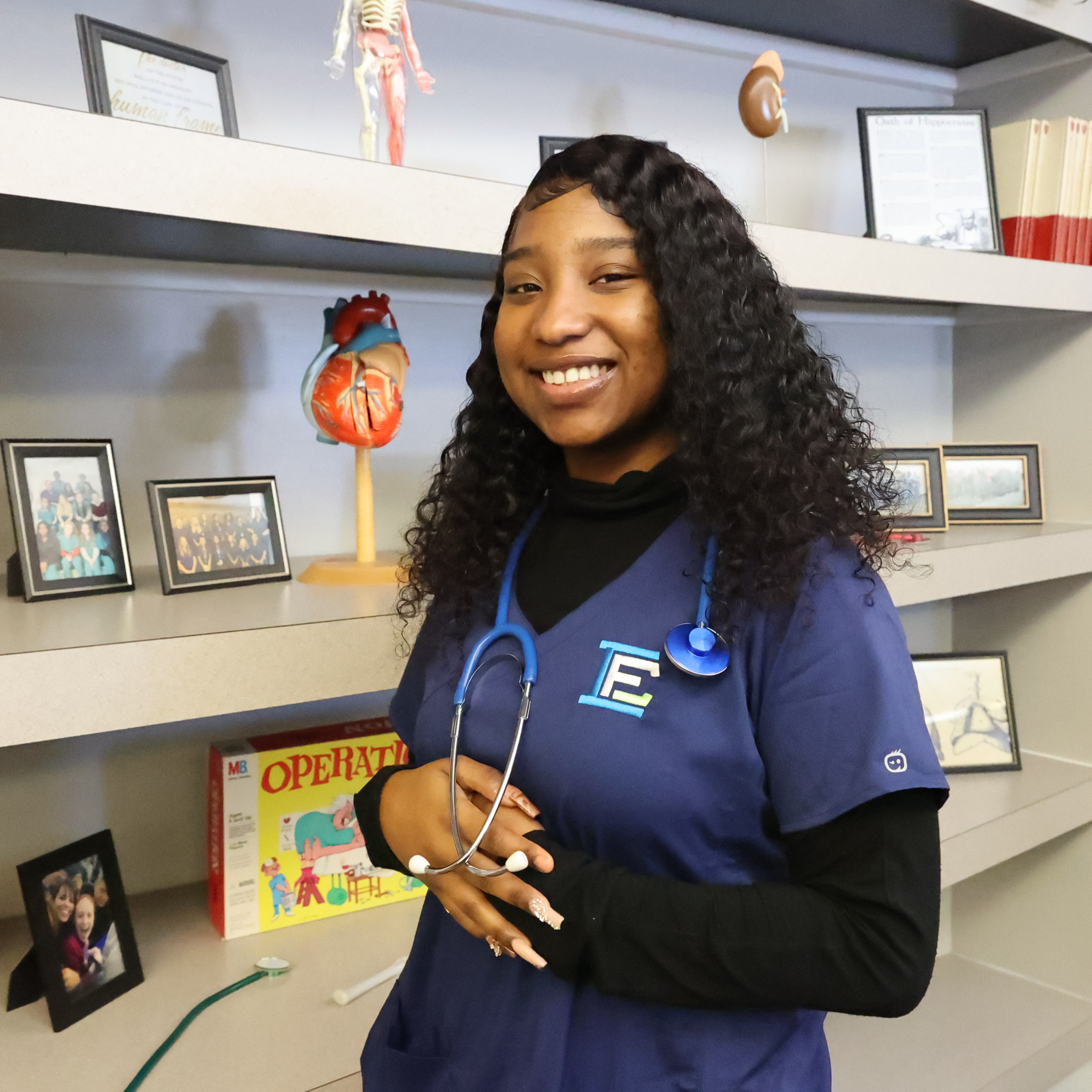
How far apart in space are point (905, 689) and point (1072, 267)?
1424mm

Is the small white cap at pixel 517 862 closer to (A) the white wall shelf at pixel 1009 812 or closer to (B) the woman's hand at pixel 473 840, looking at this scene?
(B) the woman's hand at pixel 473 840

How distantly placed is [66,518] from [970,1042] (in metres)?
1.74

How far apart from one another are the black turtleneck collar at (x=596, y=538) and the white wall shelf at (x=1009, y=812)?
1.06 m

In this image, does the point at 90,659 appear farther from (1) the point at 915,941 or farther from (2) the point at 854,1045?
(2) the point at 854,1045

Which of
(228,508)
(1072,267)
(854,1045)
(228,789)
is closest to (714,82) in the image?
(1072,267)

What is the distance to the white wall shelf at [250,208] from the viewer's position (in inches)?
37.0

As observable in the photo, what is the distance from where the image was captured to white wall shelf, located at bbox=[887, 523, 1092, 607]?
160 centimetres

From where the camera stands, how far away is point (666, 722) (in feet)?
2.48

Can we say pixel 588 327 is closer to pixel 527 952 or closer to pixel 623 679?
pixel 623 679

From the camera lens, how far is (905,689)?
732 millimetres

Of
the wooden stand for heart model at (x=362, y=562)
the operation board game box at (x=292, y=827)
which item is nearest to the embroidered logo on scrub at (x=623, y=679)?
the wooden stand for heart model at (x=362, y=562)

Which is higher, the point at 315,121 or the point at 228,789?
the point at 315,121

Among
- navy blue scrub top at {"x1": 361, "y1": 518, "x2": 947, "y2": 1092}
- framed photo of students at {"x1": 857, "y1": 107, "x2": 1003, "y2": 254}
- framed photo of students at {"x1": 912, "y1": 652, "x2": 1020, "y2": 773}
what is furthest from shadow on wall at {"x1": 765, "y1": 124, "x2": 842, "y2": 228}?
navy blue scrub top at {"x1": 361, "y1": 518, "x2": 947, "y2": 1092}

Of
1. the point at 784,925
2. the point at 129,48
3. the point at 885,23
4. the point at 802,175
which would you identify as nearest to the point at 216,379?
the point at 129,48
